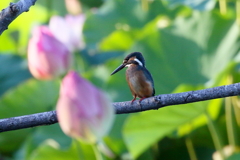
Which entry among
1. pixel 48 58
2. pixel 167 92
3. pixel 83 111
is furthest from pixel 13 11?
pixel 167 92

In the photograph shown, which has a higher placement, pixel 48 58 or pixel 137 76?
pixel 48 58

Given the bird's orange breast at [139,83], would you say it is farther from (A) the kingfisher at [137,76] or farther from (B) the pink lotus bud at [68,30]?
(B) the pink lotus bud at [68,30]

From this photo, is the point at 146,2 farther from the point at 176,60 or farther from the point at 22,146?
the point at 22,146

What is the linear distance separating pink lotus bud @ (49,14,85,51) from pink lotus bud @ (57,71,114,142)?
3.85ft

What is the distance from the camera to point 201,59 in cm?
181

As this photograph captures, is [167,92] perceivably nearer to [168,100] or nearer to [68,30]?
[68,30]

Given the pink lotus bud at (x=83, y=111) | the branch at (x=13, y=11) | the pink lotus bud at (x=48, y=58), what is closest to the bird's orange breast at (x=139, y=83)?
the pink lotus bud at (x=48, y=58)

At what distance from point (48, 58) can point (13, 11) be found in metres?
0.22

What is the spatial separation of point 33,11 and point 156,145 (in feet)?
4.56

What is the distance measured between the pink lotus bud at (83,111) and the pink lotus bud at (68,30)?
1.17 meters

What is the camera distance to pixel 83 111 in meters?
0.73

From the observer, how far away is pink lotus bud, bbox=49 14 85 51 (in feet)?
6.27

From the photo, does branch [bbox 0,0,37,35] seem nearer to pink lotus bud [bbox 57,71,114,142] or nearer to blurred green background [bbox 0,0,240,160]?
pink lotus bud [bbox 57,71,114,142]

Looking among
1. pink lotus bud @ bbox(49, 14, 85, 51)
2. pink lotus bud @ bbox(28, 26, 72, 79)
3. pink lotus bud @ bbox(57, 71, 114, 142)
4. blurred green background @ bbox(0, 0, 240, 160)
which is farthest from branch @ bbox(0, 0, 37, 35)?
pink lotus bud @ bbox(49, 14, 85, 51)
